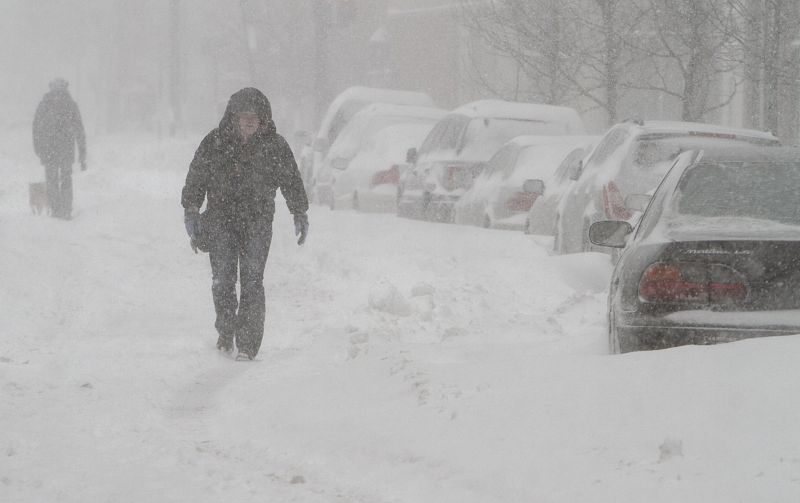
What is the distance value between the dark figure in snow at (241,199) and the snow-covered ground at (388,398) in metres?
0.43

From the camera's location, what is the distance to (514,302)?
970 cm

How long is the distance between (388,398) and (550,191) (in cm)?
757

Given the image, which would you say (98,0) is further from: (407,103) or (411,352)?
(411,352)

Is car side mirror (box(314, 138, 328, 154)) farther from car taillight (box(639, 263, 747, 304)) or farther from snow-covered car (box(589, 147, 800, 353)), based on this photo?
car taillight (box(639, 263, 747, 304))

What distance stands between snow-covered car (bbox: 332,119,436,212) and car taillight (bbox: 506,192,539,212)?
10.6 feet

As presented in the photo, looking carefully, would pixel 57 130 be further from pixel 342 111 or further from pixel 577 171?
pixel 342 111

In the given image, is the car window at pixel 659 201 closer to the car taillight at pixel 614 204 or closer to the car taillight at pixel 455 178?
the car taillight at pixel 614 204

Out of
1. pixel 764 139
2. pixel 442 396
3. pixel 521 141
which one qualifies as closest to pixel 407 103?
pixel 521 141

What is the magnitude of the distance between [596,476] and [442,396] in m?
1.31

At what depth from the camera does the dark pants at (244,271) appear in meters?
7.61

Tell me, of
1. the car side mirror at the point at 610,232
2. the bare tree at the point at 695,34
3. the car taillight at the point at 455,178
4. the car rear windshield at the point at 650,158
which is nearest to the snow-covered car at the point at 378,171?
the car taillight at the point at 455,178

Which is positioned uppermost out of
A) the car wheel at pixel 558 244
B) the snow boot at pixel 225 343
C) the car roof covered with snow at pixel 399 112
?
the car roof covered with snow at pixel 399 112

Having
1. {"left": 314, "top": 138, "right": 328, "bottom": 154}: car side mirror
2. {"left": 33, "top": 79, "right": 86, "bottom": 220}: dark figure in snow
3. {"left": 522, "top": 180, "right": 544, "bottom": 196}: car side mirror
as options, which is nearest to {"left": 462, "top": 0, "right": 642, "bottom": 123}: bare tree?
{"left": 314, "top": 138, "right": 328, "bottom": 154}: car side mirror

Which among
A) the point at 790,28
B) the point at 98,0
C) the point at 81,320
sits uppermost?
the point at 98,0
